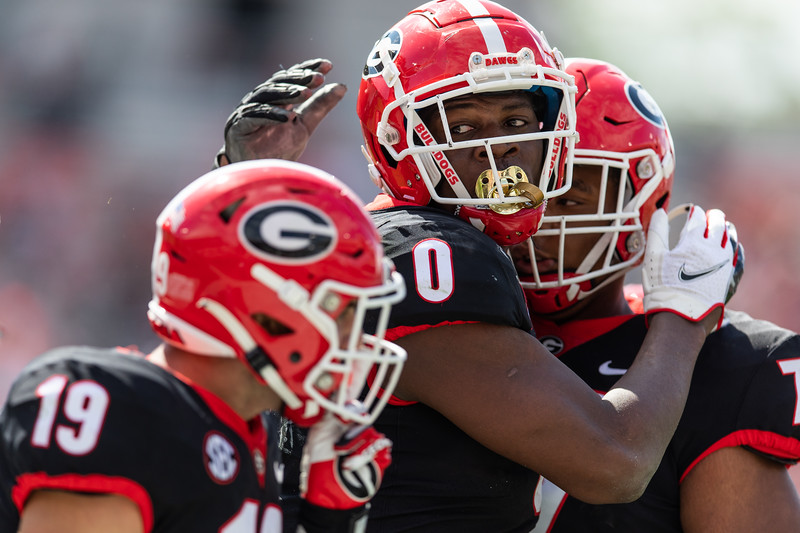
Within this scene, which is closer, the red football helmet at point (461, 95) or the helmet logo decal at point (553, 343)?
the red football helmet at point (461, 95)

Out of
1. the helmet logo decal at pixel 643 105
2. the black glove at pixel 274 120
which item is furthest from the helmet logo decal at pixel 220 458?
→ the helmet logo decal at pixel 643 105

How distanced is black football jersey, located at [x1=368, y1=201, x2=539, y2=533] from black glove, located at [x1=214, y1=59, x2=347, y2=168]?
29.6 inches

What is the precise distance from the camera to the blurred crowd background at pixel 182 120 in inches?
230

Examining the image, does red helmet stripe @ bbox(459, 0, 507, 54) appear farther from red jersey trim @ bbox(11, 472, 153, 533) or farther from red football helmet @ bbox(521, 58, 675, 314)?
red jersey trim @ bbox(11, 472, 153, 533)

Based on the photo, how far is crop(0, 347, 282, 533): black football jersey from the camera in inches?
53.8

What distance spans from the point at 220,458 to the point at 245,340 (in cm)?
19

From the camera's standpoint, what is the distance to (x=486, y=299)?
6.25 ft

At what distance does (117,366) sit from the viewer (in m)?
1.47

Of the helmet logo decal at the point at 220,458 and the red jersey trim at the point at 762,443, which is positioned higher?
the helmet logo decal at the point at 220,458

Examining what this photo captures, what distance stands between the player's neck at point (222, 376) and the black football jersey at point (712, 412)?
1075 mm

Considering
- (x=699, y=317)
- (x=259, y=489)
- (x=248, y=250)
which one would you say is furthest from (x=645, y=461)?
(x=248, y=250)

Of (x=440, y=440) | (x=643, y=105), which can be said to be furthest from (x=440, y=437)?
(x=643, y=105)

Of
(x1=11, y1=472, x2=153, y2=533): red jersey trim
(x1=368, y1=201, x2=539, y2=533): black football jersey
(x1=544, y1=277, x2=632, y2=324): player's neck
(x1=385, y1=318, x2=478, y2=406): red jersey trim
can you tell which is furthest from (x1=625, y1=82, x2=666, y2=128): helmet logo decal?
(x1=11, y1=472, x2=153, y2=533): red jersey trim

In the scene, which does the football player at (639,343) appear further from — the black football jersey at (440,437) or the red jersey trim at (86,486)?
the red jersey trim at (86,486)
